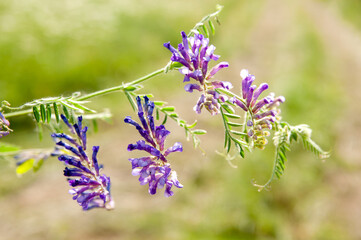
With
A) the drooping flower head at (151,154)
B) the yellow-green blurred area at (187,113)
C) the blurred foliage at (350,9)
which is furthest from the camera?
the blurred foliage at (350,9)

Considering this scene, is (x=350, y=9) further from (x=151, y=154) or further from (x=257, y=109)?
(x=151, y=154)

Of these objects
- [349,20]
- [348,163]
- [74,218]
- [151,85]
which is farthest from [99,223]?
[349,20]

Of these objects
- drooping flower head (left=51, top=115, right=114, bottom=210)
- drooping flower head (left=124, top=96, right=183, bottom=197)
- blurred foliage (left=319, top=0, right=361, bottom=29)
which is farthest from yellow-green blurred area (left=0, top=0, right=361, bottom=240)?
drooping flower head (left=51, top=115, right=114, bottom=210)

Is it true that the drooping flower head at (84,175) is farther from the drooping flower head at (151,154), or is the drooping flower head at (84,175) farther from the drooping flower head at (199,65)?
the drooping flower head at (199,65)

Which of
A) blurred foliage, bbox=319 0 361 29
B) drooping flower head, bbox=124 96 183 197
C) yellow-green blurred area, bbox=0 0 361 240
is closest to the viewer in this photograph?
drooping flower head, bbox=124 96 183 197

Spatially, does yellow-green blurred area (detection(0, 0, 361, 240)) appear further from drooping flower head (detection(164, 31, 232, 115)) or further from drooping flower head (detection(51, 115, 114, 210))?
drooping flower head (detection(51, 115, 114, 210))

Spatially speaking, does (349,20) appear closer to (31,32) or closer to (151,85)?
(151,85)

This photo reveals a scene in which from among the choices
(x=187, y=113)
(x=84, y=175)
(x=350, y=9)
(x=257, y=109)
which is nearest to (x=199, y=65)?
(x=257, y=109)

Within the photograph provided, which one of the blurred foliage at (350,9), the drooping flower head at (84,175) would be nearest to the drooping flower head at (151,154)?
the drooping flower head at (84,175)
